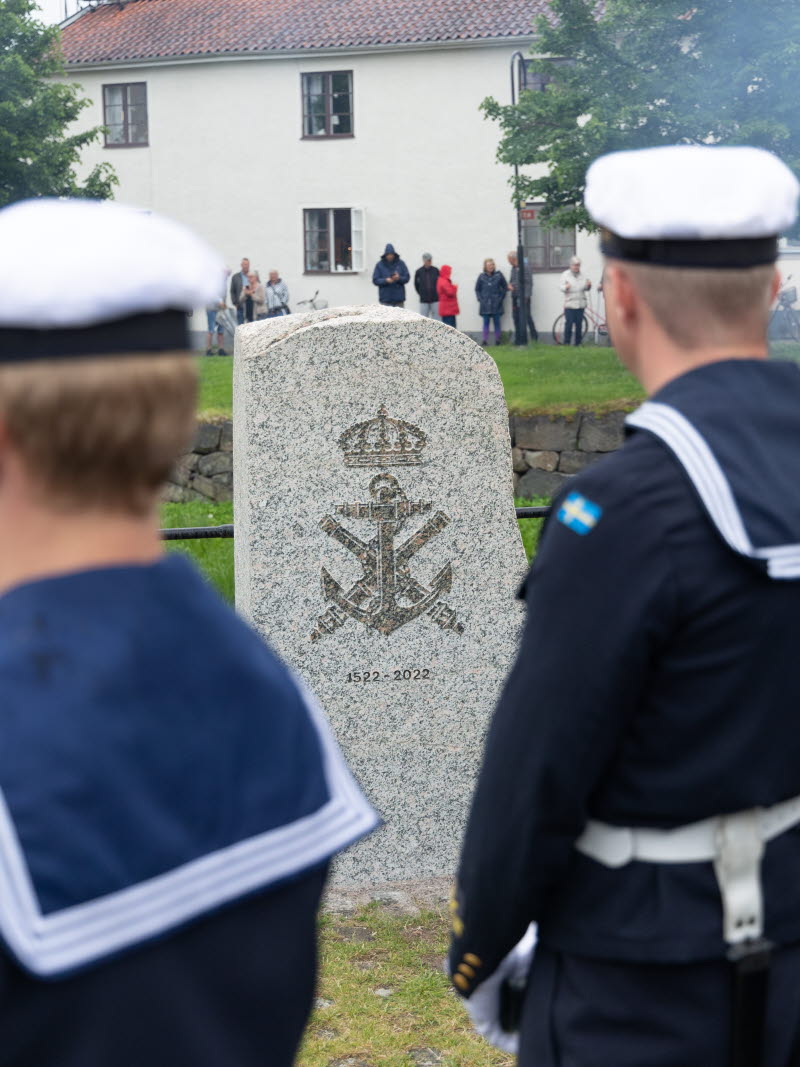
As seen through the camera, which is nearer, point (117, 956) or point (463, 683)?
point (117, 956)

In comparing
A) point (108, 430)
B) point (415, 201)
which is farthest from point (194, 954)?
point (415, 201)

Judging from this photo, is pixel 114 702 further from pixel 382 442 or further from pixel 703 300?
pixel 382 442

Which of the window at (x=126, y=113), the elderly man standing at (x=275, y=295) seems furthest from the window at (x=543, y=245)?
the window at (x=126, y=113)

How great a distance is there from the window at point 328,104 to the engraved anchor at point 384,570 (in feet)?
104

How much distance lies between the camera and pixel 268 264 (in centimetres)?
3594

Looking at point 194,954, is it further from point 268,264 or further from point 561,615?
point 268,264

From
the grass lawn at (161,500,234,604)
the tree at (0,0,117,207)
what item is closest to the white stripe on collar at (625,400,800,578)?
the grass lawn at (161,500,234,604)

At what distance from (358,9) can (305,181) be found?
4.61 m

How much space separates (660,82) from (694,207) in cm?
1916

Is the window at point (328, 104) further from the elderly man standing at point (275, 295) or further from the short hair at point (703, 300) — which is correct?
the short hair at point (703, 300)

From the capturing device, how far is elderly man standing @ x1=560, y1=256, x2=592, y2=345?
28844 mm

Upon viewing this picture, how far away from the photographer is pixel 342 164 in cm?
3512

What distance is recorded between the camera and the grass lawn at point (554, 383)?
14984mm

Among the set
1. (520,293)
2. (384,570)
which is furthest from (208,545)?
(520,293)
